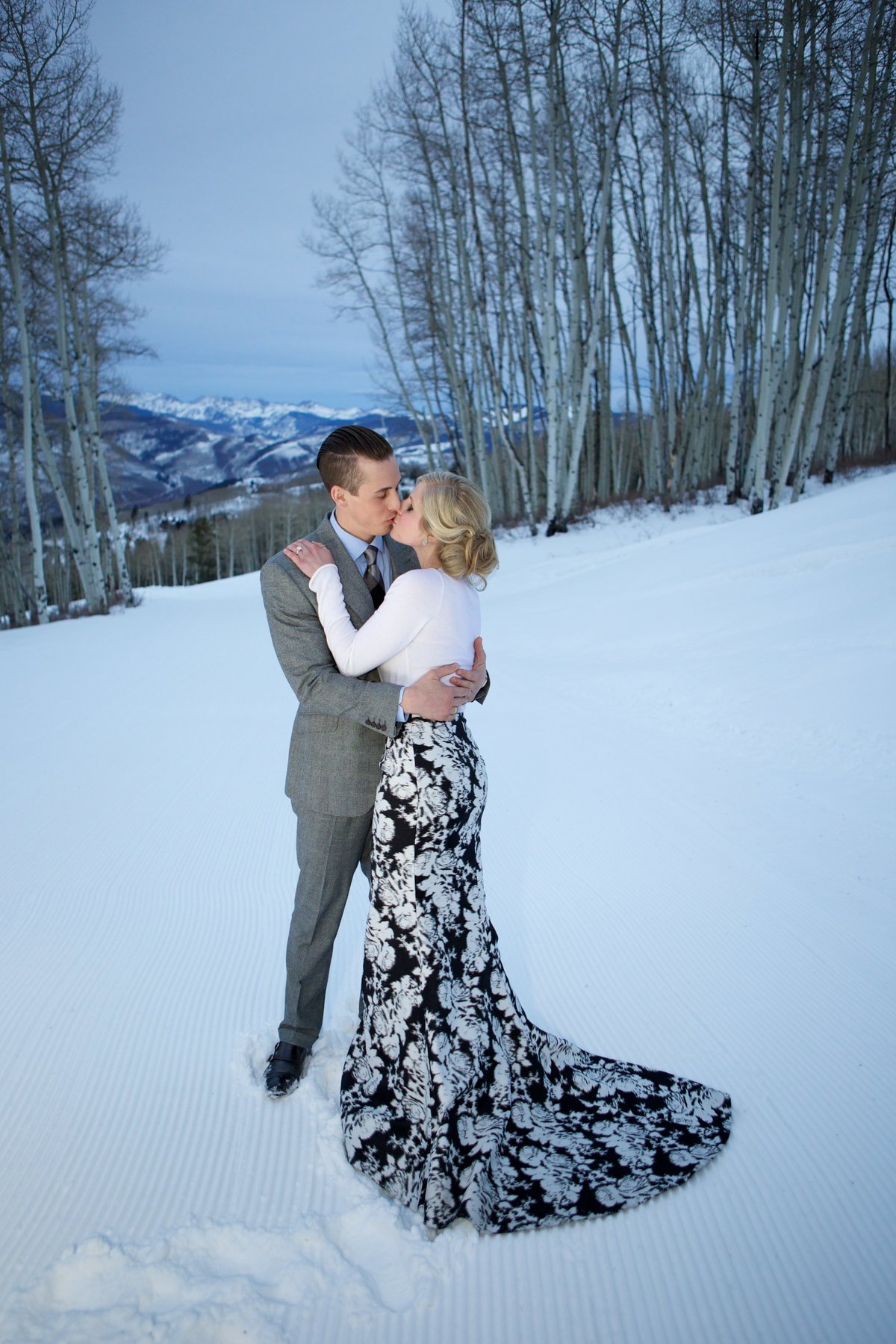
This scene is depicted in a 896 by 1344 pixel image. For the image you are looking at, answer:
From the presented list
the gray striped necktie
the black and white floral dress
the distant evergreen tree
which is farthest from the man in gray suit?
the distant evergreen tree

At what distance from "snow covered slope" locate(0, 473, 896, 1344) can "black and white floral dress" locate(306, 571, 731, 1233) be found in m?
0.07

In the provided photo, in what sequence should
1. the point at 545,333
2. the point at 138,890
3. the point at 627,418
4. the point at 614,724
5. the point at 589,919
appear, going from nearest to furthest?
the point at 589,919 → the point at 138,890 → the point at 614,724 → the point at 545,333 → the point at 627,418

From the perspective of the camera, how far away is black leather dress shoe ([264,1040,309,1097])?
215 cm

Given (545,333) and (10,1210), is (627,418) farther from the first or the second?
(10,1210)

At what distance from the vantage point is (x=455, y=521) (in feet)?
6.07

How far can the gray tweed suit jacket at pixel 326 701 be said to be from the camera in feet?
6.15

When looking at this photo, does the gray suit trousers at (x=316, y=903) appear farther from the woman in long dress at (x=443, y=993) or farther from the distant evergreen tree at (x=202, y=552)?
the distant evergreen tree at (x=202, y=552)

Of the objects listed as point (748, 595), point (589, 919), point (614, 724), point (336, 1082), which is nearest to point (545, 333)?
point (748, 595)

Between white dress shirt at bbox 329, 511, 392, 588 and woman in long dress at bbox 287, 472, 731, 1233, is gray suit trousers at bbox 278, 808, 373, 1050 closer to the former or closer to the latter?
woman in long dress at bbox 287, 472, 731, 1233

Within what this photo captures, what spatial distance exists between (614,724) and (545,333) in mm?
8787

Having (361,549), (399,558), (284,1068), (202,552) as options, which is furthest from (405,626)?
(202,552)

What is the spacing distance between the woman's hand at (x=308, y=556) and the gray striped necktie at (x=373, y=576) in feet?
0.52

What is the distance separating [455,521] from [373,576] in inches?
15.7

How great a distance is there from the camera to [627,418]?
22109 millimetres
